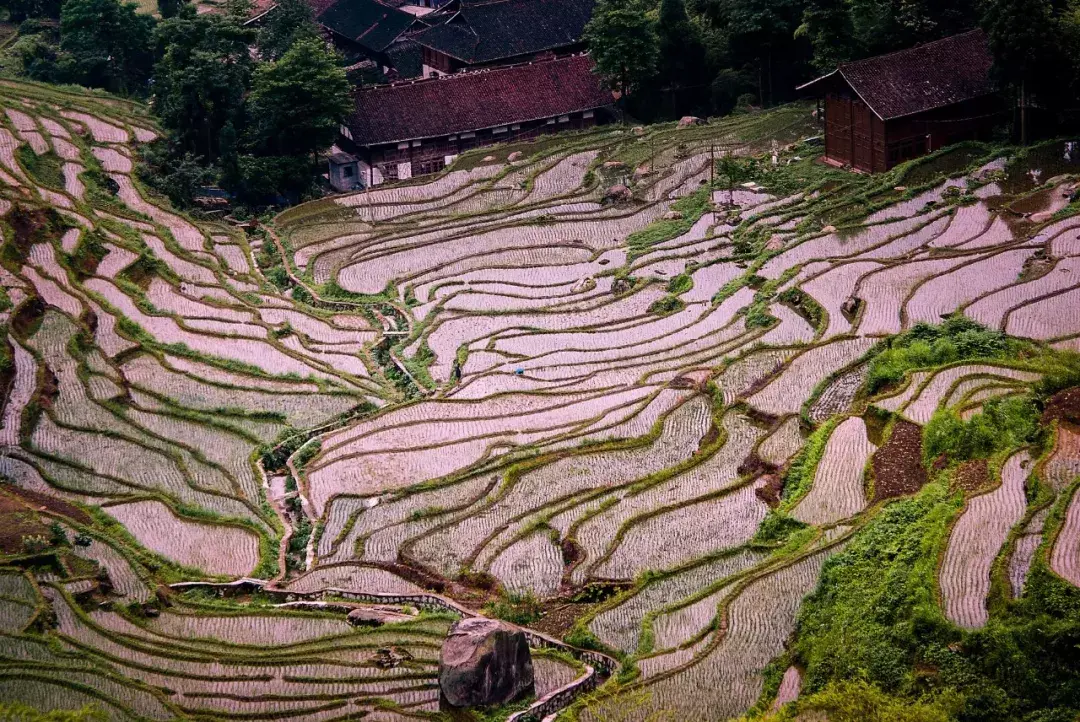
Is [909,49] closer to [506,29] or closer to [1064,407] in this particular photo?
[506,29]

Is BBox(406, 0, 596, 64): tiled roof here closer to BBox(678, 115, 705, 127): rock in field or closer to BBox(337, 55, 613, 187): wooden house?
BBox(337, 55, 613, 187): wooden house

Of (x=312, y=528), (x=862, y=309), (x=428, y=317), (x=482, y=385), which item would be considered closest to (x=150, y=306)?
(x=428, y=317)

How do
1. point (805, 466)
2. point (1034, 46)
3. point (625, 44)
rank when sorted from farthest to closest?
point (625, 44) < point (1034, 46) < point (805, 466)

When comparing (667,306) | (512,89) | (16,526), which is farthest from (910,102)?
(16,526)

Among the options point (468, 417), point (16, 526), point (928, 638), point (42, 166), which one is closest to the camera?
point (928, 638)

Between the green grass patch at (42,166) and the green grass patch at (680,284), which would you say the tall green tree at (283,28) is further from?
the green grass patch at (680,284)

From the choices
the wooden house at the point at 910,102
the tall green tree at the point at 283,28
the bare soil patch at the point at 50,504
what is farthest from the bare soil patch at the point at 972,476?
the tall green tree at the point at 283,28

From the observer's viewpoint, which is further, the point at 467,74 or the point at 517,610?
the point at 467,74
